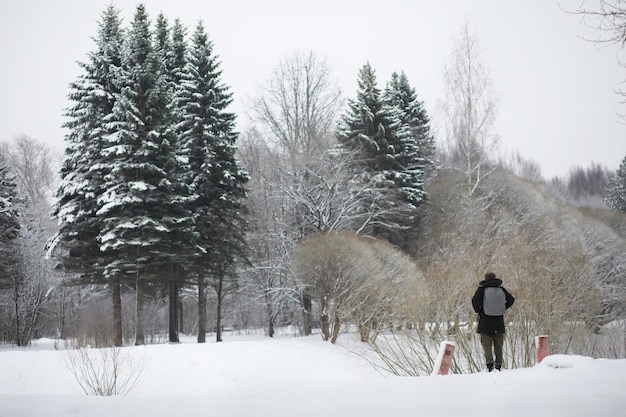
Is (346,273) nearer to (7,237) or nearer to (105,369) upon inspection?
(105,369)

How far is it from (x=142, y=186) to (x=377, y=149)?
43.1 feet

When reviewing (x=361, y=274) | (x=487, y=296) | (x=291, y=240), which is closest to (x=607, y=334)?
(x=361, y=274)

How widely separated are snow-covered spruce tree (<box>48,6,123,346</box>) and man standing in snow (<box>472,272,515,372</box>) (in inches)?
639

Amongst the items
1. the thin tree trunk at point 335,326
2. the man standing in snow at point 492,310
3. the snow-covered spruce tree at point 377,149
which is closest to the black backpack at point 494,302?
the man standing in snow at point 492,310

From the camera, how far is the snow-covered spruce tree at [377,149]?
93.1 feet

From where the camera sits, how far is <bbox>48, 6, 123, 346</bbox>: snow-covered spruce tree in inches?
886

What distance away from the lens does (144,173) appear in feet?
73.5

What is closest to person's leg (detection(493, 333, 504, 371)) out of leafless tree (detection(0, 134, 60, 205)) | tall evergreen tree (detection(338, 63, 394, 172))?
tall evergreen tree (detection(338, 63, 394, 172))

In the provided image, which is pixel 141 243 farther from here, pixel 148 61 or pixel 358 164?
pixel 358 164

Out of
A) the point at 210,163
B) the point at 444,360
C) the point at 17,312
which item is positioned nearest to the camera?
the point at 444,360

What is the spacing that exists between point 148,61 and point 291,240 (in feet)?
34.0

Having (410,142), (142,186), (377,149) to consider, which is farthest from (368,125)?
(142,186)

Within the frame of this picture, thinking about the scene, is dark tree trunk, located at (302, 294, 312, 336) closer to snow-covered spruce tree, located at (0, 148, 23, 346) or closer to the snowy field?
snow-covered spruce tree, located at (0, 148, 23, 346)

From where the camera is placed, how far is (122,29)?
25.2 meters
